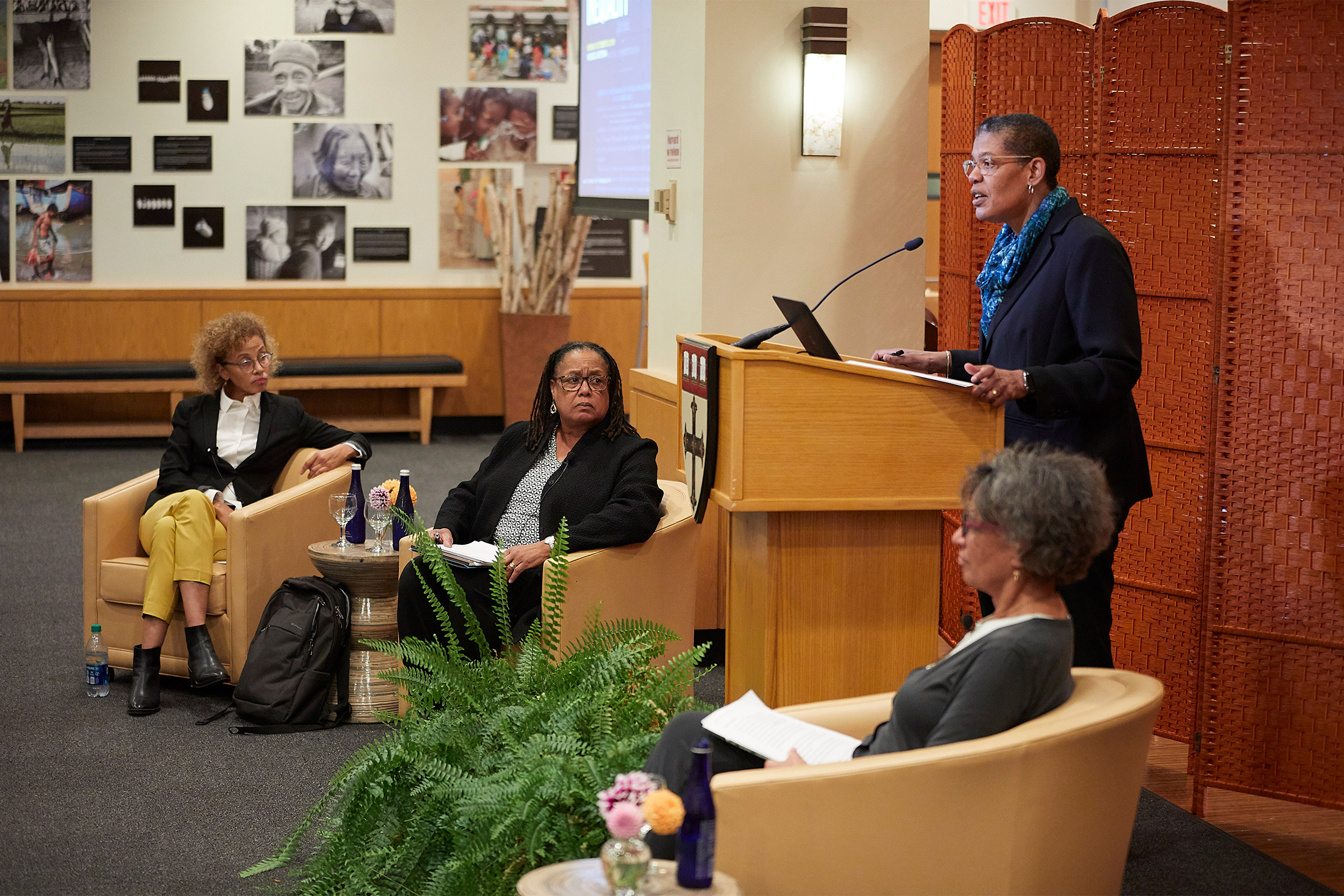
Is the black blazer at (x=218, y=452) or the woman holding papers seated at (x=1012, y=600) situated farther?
the black blazer at (x=218, y=452)

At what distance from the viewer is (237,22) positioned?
34.0ft

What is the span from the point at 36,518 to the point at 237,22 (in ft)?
14.6

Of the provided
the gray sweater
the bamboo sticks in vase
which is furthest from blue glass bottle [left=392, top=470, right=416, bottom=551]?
the bamboo sticks in vase

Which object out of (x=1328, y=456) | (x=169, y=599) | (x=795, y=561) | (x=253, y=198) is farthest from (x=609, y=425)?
(x=253, y=198)

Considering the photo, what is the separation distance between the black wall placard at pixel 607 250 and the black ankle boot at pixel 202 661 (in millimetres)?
6688

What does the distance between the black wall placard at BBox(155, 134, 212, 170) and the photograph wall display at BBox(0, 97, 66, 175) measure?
653mm

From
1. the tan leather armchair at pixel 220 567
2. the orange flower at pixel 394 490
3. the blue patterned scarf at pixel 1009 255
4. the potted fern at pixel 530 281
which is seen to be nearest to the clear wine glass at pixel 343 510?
the orange flower at pixel 394 490

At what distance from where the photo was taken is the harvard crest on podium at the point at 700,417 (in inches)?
129

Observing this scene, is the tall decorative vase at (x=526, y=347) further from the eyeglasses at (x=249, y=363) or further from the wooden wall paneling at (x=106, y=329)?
the eyeglasses at (x=249, y=363)

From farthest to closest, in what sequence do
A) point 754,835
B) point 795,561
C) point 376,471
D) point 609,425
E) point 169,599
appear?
point 376,471, point 169,599, point 609,425, point 795,561, point 754,835

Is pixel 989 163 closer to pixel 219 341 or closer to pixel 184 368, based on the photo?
pixel 219 341

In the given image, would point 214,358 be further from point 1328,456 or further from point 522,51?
point 522,51

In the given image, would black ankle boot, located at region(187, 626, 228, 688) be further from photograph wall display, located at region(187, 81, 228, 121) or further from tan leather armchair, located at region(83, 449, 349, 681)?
photograph wall display, located at region(187, 81, 228, 121)

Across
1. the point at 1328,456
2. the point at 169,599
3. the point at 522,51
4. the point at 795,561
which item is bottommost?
the point at 169,599
